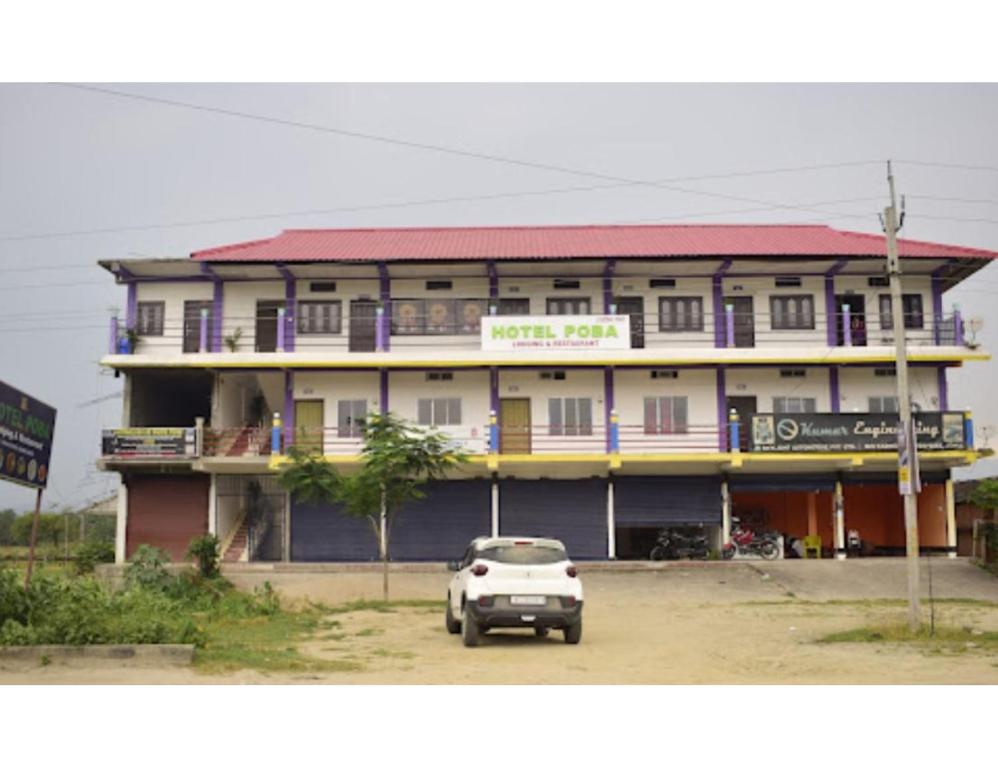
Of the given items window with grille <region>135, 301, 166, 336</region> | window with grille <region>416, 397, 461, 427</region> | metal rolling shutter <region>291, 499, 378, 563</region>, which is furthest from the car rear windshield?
window with grille <region>135, 301, 166, 336</region>

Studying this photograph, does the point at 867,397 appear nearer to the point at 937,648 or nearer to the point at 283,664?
the point at 937,648

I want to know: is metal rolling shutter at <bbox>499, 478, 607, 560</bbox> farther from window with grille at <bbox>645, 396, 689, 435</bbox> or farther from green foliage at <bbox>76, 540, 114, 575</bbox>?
green foliage at <bbox>76, 540, 114, 575</bbox>

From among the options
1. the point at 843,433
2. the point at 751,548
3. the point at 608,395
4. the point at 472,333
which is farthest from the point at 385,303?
the point at 843,433

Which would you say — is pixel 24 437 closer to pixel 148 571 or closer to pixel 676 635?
pixel 148 571

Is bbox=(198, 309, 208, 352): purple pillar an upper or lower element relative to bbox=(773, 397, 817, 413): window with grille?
upper

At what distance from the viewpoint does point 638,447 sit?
1291 inches

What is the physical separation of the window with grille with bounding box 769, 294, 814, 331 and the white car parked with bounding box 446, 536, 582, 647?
64.9 feet

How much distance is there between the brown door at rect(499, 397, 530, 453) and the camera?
33.0 m

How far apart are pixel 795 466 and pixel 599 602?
10.8 meters

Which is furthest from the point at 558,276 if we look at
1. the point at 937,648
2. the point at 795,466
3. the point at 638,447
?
the point at 937,648

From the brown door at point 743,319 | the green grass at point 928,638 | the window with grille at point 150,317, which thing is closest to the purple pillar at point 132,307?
the window with grille at point 150,317

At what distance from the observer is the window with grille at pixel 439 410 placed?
33344 millimetres

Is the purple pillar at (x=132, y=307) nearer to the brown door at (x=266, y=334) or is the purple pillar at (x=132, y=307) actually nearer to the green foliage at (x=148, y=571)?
the brown door at (x=266, y=334)

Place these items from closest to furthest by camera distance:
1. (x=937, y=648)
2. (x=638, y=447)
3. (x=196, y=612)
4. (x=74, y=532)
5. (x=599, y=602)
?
(x=937, y=648) < (x=196, y=612) < (x=599, y=602) < (x=638, y=447) < (x=74, y=532)
